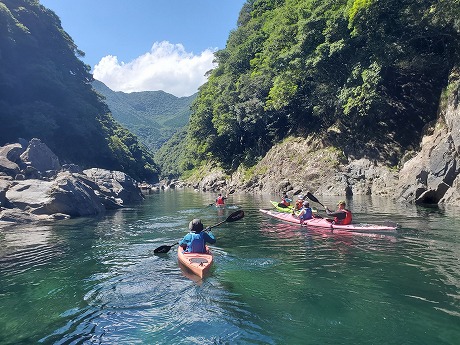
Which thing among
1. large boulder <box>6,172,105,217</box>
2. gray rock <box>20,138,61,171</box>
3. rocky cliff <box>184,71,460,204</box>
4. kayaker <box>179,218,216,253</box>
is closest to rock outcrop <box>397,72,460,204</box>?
rocky cliff <box>184,71,460,204</box>

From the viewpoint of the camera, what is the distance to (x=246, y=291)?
8023 millimetres

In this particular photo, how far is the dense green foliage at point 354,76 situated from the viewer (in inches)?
1101

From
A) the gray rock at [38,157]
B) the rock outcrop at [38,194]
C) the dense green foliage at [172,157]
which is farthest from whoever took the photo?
the dense green foliage at [172,157]

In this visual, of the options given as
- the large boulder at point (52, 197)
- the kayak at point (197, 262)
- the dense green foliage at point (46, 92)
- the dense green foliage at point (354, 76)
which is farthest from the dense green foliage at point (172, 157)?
the kayak at point (197, 262)

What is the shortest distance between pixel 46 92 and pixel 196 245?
6010 centimetres

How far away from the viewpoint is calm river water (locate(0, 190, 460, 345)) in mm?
5953

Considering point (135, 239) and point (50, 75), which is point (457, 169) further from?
point (50, 75)

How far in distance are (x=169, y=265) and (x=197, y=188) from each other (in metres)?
53.2

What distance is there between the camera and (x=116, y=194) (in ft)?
112

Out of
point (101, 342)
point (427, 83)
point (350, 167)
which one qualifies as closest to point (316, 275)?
point (101, 342)

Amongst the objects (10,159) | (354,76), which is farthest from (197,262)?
(10,159)

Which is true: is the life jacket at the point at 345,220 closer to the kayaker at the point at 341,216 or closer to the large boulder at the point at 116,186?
the kayaker at the point at 341,216

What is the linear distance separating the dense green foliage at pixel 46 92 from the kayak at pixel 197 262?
49.4 m

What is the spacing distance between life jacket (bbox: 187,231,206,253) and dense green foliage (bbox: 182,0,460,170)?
918 inches
